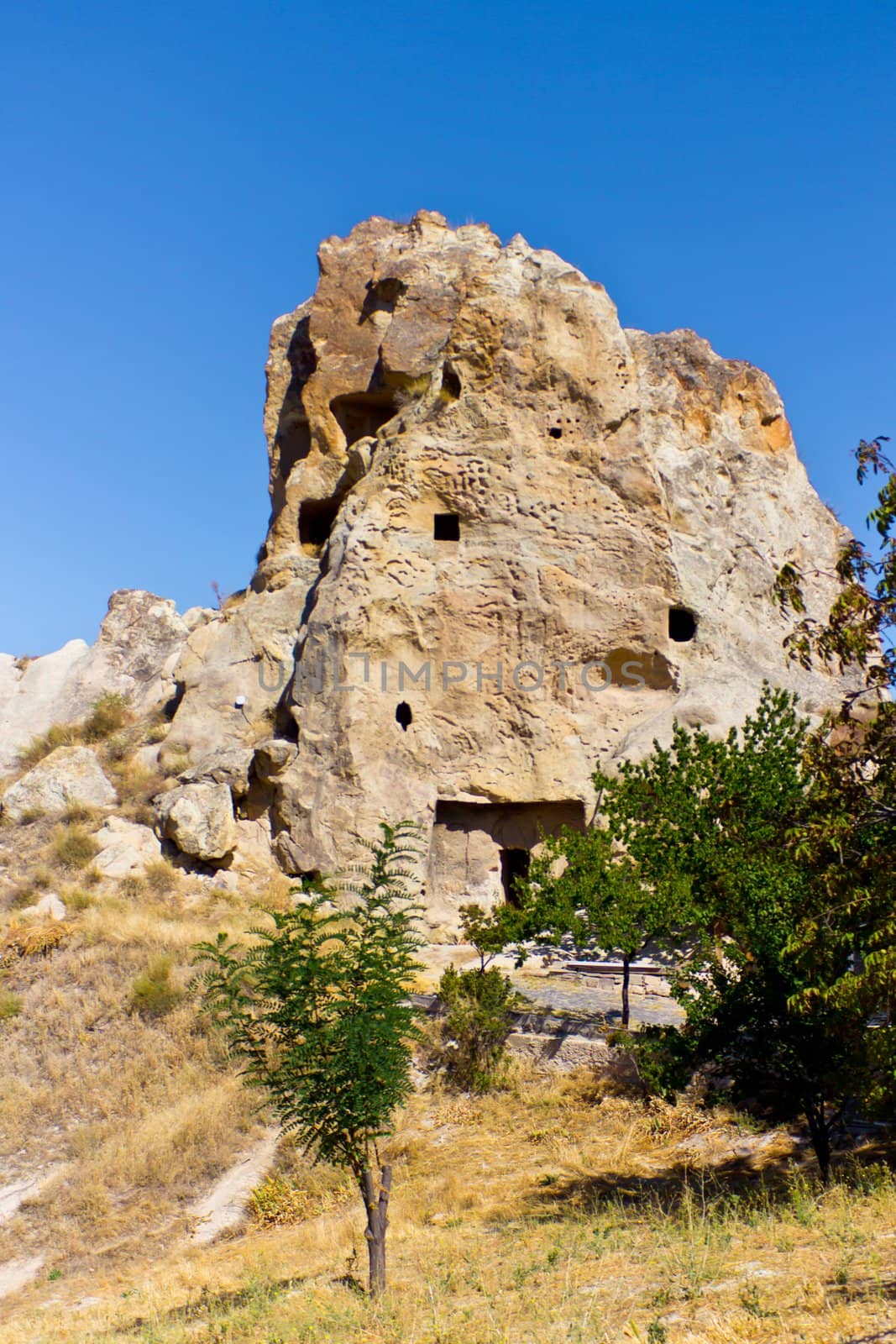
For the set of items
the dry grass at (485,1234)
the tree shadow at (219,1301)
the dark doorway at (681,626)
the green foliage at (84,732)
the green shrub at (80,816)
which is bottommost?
the tree shadow at (219,1301)

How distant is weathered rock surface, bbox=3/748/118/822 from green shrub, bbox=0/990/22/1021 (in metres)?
5.91

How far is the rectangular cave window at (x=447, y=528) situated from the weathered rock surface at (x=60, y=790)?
7.70 meters

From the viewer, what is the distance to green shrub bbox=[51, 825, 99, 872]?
18375 millimetres

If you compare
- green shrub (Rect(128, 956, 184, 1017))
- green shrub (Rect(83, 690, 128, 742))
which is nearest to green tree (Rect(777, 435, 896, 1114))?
green shrub (Rect(128, 956, 184, 1017))

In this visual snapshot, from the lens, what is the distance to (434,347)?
2194 cm

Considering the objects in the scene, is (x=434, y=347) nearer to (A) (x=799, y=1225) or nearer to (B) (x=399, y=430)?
(B) (x=399, y=430)

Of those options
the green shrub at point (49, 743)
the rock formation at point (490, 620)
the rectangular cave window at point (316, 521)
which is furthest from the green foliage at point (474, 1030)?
the green shrub at point (49, 743)

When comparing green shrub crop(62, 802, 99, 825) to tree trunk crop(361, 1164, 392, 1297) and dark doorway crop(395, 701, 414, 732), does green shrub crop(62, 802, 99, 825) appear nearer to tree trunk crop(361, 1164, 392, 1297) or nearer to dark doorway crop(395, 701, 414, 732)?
dark doorway crop(395, 701, 414, 732)

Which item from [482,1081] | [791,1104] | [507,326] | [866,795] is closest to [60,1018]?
[482,1081]

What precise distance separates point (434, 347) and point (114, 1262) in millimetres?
16907

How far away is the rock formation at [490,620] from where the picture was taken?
728 inches

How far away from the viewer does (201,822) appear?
724 inches

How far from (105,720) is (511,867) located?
32.6 ft

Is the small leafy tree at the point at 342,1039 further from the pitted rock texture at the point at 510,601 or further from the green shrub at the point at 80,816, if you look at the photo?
the green shrub at the point at 80,816
